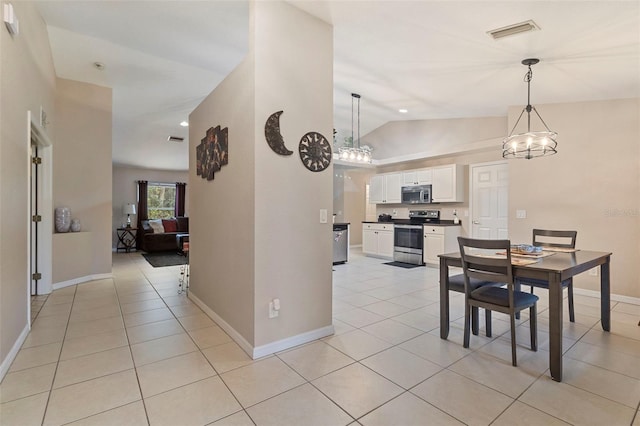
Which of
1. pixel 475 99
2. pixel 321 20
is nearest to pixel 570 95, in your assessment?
pixel 475 99

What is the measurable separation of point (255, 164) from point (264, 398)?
1552 millimetres

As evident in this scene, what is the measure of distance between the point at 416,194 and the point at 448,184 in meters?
0.75

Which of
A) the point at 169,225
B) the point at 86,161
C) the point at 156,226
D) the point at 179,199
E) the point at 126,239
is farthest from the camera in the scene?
the point at 179,199

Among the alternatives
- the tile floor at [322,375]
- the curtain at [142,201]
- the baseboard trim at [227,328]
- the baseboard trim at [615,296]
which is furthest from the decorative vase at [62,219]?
the baseboard trim at [615,296]

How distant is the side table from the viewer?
27.5 feet

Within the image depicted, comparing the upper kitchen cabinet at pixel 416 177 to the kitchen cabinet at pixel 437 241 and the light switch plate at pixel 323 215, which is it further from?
the light switch plate at pixel 323 215

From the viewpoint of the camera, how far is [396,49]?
10.6 ft

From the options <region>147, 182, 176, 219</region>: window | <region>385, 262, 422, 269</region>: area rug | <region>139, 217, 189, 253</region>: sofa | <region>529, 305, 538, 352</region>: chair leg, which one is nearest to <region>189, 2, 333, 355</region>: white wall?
<region>529, 305, 538, 352</region>: chair leg

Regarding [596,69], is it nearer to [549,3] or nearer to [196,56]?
[549,3]

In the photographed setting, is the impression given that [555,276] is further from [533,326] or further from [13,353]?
[13,353]

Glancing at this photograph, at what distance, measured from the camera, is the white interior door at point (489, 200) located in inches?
217

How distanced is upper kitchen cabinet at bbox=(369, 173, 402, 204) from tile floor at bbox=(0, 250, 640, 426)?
4.08 metres

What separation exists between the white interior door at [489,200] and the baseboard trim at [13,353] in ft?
20.8

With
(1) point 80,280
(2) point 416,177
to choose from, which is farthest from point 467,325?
(1) point 80,280
